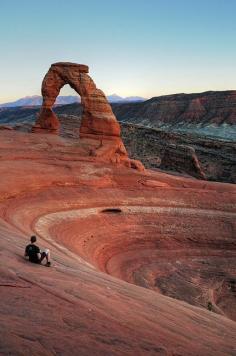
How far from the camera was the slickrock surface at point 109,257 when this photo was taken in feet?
25.3

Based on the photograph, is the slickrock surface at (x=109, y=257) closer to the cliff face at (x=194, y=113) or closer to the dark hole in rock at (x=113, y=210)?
the dark hole in rock at (x=113, y=210)

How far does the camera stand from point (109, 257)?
79.8 ft

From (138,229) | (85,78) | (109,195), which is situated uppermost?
(85,78)

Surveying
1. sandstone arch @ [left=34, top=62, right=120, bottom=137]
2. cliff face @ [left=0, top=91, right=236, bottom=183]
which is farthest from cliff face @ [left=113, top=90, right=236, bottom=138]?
sandstone arch @ [left=34, top=62, right=120, bottom=137]

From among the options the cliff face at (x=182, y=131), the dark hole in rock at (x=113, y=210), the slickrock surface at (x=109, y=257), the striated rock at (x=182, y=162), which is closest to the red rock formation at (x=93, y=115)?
the slickrock surface at (x=109, y=257)

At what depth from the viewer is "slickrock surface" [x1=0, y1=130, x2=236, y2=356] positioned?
7.71 meters

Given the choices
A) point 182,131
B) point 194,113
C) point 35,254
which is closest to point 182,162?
point 35,254

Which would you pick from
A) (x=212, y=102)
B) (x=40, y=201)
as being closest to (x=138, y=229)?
(x=40, y=201)

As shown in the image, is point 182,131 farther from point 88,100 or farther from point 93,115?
point 88,100

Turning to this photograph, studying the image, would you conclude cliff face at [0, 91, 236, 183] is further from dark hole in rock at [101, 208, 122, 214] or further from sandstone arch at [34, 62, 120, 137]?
dark hole in rock at [101, 208, 122, 214]

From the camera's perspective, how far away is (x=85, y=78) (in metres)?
32.1

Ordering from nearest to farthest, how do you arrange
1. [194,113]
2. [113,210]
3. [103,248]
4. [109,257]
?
[109,257] → [103,248] → [113,210] → [194,113]

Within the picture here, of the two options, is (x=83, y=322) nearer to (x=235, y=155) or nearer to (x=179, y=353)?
(x=179, y=353)

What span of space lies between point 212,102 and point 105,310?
15098 cm
